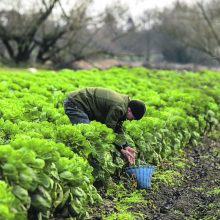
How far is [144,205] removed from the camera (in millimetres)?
6902

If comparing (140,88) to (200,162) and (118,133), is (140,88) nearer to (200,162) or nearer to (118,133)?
(200,162)

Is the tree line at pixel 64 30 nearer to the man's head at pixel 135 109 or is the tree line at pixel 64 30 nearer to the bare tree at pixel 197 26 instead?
the bare tree at pixel 197 26

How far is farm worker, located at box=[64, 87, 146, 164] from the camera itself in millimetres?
7363

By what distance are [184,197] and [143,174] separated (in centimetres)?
75

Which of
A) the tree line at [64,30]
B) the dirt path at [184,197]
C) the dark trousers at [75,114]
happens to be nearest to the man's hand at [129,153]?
the dirt path at [184,197]

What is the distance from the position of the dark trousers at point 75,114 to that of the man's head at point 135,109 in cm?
71

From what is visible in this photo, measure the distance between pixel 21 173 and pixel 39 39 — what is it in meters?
29.1

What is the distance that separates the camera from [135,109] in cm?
732

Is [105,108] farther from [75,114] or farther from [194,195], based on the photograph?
[194,195]

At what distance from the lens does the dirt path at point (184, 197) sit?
6633mm

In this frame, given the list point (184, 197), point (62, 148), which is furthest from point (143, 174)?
point (62, 148)

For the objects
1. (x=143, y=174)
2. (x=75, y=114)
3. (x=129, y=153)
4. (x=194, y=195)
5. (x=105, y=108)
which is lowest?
(x=194, y=195)

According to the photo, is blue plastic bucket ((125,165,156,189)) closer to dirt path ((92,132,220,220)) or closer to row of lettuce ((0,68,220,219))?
dirt path ((92,132,220,220))

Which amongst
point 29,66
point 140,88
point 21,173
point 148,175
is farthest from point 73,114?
point 29,66
